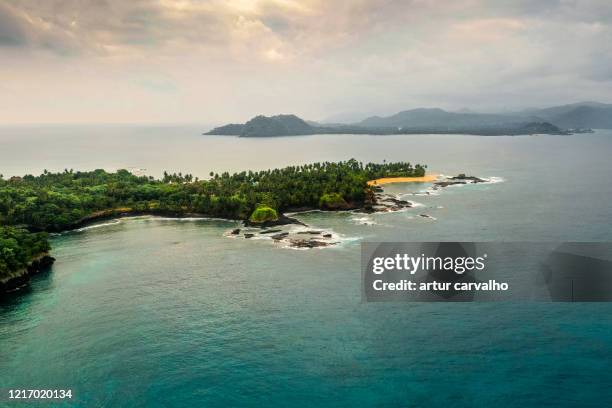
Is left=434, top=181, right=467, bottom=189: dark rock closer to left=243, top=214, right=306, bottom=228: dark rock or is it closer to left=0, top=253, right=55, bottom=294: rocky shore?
left=243, top=214, right=306, bottom=228: dark rock

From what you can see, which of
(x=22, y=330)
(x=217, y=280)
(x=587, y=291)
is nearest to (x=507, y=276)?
(x=587, y=291)

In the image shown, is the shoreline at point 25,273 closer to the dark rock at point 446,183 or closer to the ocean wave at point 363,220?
the ocean wave at point 363,220

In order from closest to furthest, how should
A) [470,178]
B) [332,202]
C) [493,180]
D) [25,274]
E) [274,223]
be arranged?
1. [25,274]
2. [274,223]
3. [332,202]
4. [493,180]
5. [470,178]

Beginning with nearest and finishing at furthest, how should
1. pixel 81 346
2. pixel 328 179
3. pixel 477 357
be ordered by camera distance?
pixel 477 357
pixel 81 346
pixel 328 179

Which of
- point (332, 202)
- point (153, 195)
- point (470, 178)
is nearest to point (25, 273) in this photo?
point (153, 195)

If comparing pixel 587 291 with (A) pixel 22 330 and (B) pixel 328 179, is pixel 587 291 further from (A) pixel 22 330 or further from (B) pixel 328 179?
(B) pixel 328 179

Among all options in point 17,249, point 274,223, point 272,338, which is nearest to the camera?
point 272,338

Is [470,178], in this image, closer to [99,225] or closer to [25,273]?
[99,225]
